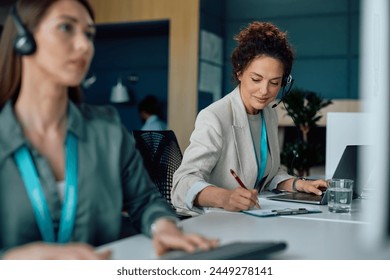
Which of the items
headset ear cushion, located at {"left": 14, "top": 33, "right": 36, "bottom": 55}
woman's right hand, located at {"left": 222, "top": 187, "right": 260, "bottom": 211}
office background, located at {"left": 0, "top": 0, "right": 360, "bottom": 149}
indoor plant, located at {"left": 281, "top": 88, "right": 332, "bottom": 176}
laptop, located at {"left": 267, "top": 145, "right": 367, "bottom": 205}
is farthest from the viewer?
office background, located at {"left": 0, "top": 0, "right": 360, "bottom": 149}

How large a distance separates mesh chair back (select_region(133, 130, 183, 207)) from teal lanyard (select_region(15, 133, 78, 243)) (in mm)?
1075

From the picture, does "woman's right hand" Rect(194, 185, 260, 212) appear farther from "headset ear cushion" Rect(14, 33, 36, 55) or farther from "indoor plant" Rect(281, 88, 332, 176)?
"indoor plant" Rect(281, 88, 332, 176)

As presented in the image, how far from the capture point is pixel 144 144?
212 cm

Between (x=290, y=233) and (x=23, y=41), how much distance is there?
2.17ft

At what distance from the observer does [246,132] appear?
1871 mm

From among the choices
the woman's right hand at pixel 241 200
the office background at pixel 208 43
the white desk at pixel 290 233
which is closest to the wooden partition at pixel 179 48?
the office background at pixel 208 43

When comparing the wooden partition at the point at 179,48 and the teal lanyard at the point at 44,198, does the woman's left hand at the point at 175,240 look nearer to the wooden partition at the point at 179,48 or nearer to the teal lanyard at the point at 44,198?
the teal lanyard at the point at 44,198

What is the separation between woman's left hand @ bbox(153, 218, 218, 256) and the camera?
88cm

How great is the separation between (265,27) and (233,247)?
1.30m

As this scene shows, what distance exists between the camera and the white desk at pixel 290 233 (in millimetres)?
948

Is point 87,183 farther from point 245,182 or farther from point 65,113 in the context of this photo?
point 245,182

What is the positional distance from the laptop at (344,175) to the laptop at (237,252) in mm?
769

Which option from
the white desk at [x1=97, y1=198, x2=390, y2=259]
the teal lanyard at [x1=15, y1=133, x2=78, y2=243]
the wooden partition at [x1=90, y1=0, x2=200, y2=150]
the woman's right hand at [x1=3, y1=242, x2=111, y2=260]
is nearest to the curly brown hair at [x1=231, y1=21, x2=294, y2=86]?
the white desk at [x1=97, y1=198, x2=390, y2=259]
